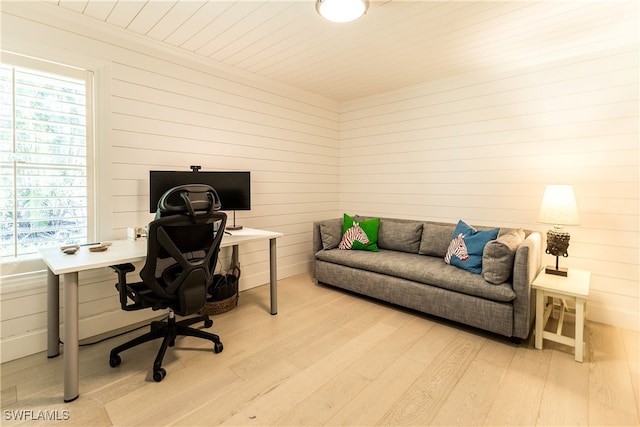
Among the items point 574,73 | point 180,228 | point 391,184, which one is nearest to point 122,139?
point 180,228

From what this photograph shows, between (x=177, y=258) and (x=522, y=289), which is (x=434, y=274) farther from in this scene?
(x=177, y=258)

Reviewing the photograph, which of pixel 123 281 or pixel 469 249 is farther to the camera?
pixel 469 249

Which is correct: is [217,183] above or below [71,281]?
above

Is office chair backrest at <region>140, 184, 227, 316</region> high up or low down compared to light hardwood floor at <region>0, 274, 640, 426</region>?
up

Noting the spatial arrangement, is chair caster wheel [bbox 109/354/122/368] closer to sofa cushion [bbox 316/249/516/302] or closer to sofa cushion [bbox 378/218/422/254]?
sofa cushion [bbox 316/249/516/302]

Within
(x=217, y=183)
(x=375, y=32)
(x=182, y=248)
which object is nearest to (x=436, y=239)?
(x=375, y=32)

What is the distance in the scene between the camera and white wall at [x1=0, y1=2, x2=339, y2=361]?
7.16 ft

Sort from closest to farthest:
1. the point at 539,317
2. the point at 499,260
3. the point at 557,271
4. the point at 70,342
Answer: the point at 70,342 → the point at 539,317 → the point at 499,260 → the point at 557,271

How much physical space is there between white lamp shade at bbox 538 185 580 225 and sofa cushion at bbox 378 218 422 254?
1.26 meters

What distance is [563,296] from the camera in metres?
2.19

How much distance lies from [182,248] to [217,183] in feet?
3.70

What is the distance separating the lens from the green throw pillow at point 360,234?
361cm

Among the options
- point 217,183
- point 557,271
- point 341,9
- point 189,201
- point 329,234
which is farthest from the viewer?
point 329,234

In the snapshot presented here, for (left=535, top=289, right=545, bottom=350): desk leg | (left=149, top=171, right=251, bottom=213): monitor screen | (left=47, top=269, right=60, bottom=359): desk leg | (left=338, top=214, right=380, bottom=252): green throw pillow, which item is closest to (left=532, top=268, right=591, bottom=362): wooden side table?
(left=535, top=289, right=545, bottom=350): desk leg
